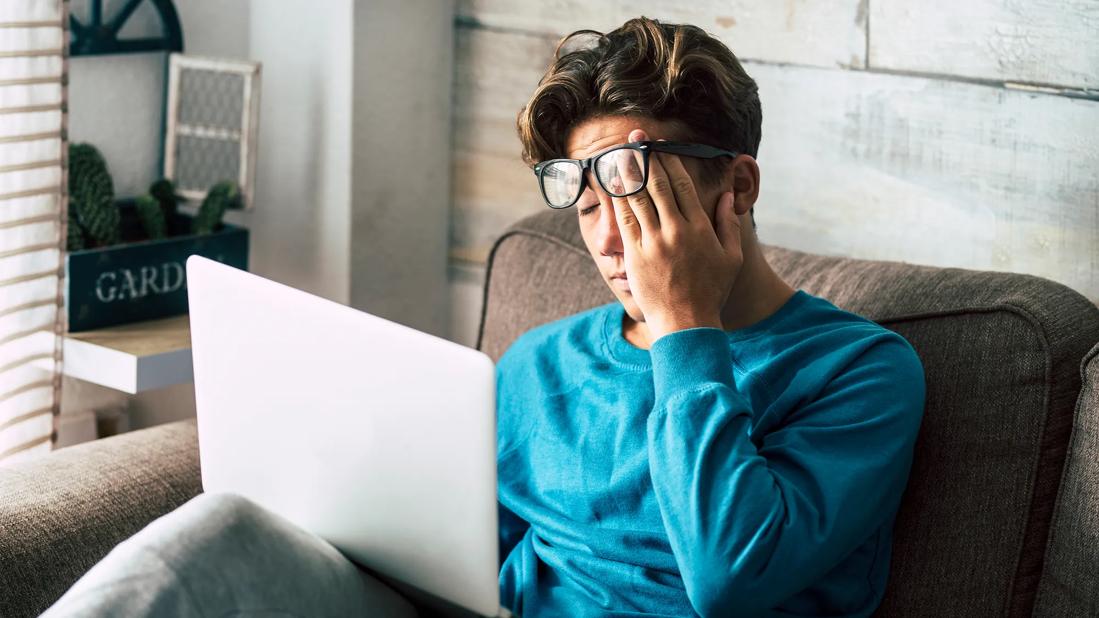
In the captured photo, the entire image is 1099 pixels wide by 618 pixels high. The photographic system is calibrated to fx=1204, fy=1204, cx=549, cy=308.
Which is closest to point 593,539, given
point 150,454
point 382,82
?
point 150,454

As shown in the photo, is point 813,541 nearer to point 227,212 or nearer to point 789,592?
point 789,592

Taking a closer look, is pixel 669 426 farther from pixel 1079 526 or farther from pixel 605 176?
pixel 1079 526

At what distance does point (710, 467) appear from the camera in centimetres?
109

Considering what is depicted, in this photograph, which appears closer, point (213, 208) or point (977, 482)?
point (977, 482)

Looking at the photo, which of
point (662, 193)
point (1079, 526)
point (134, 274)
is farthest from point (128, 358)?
point (1079, 526)

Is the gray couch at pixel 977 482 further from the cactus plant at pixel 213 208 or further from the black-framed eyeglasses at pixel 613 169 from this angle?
the cactus plant at pixel 213 208

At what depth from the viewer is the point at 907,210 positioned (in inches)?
66.0

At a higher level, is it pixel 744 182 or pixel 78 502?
pixel 744 182

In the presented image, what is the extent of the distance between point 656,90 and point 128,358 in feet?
3.30

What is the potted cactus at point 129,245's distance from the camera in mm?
1879

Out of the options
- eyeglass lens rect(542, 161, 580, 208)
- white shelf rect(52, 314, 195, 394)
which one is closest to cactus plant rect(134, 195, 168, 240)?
white shelf rect(52, 314, 195, 394)

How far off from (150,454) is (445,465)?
2.38 feet

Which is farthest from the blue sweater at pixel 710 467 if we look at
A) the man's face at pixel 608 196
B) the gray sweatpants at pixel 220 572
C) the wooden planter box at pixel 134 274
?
the wooden planter box at pixel 134 274

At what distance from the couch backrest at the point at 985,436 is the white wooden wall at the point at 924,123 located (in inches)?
10.0
